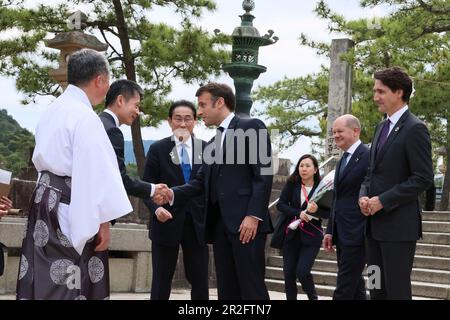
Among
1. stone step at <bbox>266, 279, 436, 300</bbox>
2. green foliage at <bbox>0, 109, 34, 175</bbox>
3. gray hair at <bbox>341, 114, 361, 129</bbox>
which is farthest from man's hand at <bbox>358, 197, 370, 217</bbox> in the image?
green foliage at <bbox>0, 109, 34, 175</bbox>

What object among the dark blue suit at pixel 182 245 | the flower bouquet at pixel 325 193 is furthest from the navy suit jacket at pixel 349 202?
the dark blue suit at pixel 182 245

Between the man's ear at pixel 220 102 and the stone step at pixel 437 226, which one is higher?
the man's ear at pixel 220 102

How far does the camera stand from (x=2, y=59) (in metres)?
17.3

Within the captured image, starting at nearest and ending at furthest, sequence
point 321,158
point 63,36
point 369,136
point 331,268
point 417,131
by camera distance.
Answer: point 417,131
point 331,268
point 63,36
point 369,136
point 321,158

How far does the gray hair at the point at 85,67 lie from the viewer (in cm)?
456

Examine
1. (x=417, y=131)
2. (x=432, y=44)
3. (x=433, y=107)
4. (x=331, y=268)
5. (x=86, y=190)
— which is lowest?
(x=331, y=268)

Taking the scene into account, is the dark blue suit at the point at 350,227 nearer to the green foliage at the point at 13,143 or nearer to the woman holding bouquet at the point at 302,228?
the woman holding bouquet at the point at 302,228

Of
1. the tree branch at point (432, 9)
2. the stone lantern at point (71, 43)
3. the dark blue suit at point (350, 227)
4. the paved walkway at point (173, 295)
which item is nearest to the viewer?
the dark blue suit at point (350, 227)

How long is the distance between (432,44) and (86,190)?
16514mm

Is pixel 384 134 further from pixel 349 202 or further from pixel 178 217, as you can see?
pixel 178 217

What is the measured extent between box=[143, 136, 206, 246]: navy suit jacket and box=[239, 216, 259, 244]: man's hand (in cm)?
107

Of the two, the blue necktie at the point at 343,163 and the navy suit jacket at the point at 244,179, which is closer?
the navy suit jacket at the point at 244,179

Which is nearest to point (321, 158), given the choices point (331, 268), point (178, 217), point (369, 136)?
point (369, 136)
